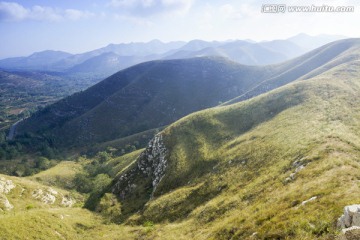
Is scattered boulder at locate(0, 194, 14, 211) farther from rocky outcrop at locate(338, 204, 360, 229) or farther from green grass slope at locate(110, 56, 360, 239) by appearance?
rocky outcrop at locate(338, 204, 360, 229)

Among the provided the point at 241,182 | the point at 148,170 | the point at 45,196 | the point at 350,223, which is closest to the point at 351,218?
the point at 350,223

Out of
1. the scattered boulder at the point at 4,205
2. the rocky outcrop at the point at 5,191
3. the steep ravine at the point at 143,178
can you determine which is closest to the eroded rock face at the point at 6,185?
the rocky outcrop at the point at 5,191

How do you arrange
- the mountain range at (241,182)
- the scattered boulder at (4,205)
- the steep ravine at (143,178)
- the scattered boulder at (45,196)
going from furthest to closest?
the scattered boulder at (45,196), the scattered boulder at (4,205), the steep ravine at (143,178), the mountain range at (241,182)

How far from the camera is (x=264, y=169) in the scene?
1721 inches

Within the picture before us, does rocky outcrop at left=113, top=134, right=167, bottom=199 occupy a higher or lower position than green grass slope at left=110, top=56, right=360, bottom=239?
lower

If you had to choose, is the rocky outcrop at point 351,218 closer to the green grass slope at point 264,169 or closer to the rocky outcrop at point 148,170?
the green grass slope at point 264,169

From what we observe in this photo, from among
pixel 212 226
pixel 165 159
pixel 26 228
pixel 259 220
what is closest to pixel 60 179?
pixel 165 159

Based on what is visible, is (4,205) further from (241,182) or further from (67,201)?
(241,182)

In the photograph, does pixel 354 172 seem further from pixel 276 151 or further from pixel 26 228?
pixel 26 228

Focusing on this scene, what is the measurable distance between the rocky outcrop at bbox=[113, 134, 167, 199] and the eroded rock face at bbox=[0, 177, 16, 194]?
1839 inches

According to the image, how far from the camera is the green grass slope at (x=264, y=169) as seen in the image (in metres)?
24.2

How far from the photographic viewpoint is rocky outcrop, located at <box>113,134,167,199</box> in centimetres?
7025

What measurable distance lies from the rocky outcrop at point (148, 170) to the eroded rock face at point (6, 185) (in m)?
46.7

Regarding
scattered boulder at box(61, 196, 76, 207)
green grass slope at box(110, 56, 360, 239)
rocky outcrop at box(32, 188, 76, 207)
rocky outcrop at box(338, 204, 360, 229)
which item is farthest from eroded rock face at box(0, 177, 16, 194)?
rocky outcrop at box(338, 204, 360, 229)
